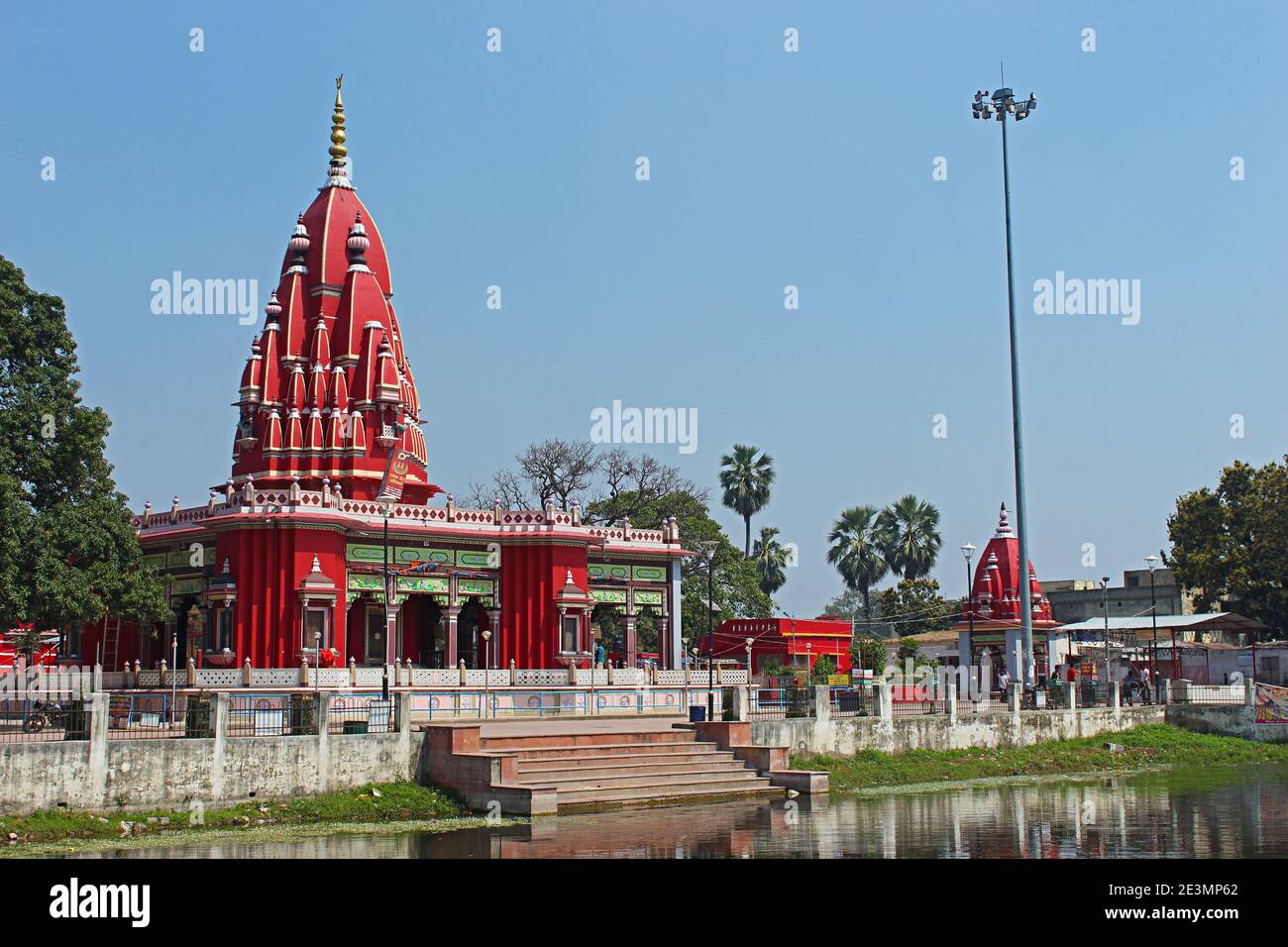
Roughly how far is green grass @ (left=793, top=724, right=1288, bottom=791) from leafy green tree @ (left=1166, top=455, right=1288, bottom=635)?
69.9 ft

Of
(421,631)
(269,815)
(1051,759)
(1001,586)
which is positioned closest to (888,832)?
(269,815)

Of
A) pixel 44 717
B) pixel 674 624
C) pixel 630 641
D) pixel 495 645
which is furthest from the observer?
pixel 674 624

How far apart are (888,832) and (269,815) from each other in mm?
10293

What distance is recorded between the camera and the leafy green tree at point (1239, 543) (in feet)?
194

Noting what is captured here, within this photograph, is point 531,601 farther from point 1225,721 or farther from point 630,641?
point 1225,721

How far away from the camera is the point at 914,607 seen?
7425 cm

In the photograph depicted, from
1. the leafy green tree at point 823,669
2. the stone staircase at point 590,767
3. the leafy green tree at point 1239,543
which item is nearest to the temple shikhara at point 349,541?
the leafy green tree at point 823,669

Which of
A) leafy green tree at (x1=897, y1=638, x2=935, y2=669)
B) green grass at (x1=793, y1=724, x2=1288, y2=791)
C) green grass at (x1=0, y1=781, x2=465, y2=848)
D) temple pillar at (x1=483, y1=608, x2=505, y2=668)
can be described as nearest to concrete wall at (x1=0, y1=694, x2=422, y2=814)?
green grass at (x1=0, y1=781, x2=465, y2=848)

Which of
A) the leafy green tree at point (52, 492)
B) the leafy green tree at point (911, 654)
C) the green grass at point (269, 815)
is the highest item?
the leafy green tree at point (52, 492)

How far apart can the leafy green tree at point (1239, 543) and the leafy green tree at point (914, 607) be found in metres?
13.3

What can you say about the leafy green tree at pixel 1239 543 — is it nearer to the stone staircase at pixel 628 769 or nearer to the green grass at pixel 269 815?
the stone staircase at pixel 628 769

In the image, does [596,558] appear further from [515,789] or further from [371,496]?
[515,789]
